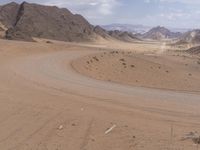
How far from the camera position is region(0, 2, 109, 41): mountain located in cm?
9111

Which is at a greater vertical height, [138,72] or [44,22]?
[44,22]

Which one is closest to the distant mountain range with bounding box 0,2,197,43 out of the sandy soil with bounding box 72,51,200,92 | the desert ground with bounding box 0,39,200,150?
the sandy soil with bounding box 72,51,200,92

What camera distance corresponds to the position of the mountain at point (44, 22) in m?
91.1

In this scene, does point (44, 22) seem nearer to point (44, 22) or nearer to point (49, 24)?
point (44, 22)

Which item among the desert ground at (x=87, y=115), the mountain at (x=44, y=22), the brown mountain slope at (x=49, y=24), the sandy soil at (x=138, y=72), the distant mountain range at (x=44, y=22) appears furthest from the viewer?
the mountain at (x=44, y=22)

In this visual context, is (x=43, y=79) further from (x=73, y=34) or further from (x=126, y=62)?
(x=73, y=34)

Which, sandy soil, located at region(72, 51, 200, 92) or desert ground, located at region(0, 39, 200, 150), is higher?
desert ground, located at region(0, 39, 200, 150)

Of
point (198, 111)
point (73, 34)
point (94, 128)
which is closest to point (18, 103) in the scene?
point (94, 128)

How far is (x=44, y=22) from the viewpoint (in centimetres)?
9575

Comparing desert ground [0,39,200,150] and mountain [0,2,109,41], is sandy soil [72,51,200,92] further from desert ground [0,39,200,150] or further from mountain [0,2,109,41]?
mountain [0,2,109,41]

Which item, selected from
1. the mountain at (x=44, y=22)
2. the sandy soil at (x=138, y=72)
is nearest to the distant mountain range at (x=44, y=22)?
the mountain at (x=44, y=22)

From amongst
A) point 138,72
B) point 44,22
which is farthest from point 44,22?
point 138,72

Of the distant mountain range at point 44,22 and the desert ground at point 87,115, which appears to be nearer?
the desert ground at point 87,115

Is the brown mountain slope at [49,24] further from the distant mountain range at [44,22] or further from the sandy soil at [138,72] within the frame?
the sandy soil at [138,72]
